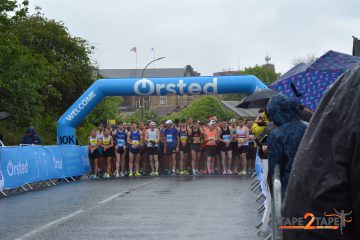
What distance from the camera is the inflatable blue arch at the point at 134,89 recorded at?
2612cm

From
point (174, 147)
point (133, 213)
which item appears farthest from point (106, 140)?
point (133, 213)

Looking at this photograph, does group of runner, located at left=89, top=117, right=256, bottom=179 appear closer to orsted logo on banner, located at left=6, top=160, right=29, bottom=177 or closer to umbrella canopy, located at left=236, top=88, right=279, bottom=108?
orsted logo on banner, located at left=6, top=160, right=29, bottom=177

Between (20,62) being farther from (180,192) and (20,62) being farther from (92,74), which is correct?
(92,74)

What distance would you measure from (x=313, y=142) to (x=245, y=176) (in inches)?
881

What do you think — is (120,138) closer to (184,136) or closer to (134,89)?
(134,89)

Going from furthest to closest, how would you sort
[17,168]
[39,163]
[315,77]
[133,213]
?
1. [39,163]
2. [17,168]
3. [133,213]
4. [315,77]

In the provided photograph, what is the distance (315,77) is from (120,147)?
14.2 m

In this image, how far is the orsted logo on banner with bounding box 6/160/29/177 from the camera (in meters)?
17.8

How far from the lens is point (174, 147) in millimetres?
25984

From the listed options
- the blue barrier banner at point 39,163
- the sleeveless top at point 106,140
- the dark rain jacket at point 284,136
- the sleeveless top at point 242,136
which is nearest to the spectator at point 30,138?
the blue barrier banner at point 39,163

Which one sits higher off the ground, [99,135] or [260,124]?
[260,124]

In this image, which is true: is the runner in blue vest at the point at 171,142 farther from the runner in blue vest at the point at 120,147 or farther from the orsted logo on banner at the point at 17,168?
the orsted logo on banner at the point at 17,168

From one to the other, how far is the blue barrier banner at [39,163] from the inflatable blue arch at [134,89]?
3.47 feet

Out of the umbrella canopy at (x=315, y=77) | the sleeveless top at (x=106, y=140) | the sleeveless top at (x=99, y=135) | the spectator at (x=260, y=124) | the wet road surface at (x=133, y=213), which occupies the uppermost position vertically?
the umbrella canopy at (x=315, y=77)
